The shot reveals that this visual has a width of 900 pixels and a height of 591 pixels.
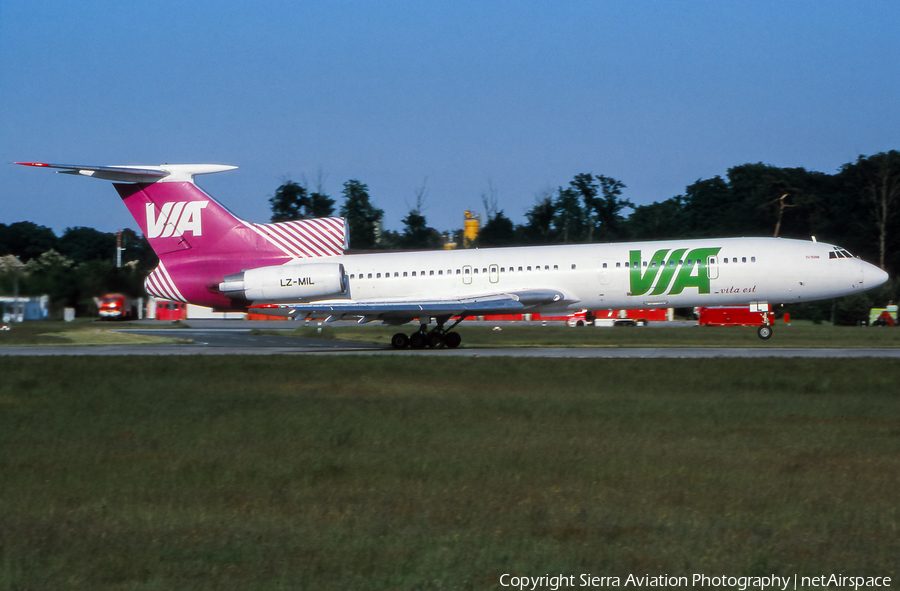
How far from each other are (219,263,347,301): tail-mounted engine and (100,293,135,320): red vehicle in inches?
207

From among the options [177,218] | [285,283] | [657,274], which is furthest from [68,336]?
[657,274]

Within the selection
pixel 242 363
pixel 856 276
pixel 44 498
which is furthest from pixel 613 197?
pixel 44 498

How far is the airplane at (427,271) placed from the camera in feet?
89.5

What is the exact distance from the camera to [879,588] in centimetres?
559

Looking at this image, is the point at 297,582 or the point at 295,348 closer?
the point at 297,582

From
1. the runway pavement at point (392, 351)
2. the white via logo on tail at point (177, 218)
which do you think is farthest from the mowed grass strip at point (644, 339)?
the white via logo on tail at point (177, 218)

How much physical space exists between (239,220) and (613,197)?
63.8m

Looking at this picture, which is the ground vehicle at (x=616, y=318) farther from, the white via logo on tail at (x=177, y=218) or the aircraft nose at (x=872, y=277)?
the white via logo on tail at (x=177, y=218)

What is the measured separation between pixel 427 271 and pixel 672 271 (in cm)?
804

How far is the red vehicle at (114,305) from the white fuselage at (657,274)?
1038 centimetres

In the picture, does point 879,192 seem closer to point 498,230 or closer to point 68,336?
point 498,230

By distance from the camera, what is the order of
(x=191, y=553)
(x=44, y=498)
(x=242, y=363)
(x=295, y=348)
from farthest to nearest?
1. (x=295, y=348)
2. (x=242, y=363)
3. (x=44, y=498)
4. (x=191, y=553)

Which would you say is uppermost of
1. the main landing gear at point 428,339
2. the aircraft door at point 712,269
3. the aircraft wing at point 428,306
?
the aircraft door at point 712,269

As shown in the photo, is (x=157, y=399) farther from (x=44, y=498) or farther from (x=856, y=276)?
(x=856, y=276)
